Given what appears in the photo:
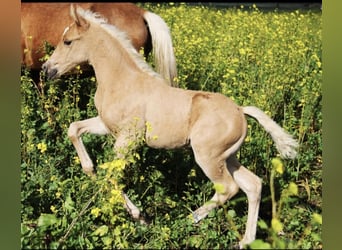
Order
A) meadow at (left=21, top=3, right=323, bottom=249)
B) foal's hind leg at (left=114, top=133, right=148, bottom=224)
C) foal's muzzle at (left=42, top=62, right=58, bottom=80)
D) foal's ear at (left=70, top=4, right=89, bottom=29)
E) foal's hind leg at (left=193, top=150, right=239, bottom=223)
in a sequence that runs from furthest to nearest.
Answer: foal's muzzle at (left=42, top=62, right=58, bottom=80) → foal's ear at (left=70, top=4, right=89, bottom=29) → foal's hind leg at (left=114, top=133, right=148, bottom=224) → foal's hind leg at (left=193, top=150, right=239, bottom=223) → meadow at (left=21, top=3, right=323, bottom=249)

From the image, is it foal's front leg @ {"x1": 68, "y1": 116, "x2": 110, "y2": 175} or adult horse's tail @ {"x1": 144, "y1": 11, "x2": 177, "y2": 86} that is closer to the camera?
foal's front leg @ {"x1": 68, "y1": 116, "x2": 110, "y2": 175}

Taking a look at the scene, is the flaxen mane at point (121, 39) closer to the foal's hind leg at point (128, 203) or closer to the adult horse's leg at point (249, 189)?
the foal's hind leg at point (128, 203)

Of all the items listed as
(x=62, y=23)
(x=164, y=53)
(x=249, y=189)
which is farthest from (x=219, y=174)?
(x=62, y=23)

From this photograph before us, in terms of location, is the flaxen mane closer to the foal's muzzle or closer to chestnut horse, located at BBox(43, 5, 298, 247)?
chestnut horse, located at BBox(43, 5, 298, 247)

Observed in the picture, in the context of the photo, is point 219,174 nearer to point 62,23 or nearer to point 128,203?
point 128,203

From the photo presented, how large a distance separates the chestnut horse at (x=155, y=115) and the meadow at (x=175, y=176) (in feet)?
0.54

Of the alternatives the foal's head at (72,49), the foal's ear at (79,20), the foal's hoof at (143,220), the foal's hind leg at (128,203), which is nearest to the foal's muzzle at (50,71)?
the foal's head at (72,49)

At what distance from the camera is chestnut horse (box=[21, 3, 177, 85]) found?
568 centimetres

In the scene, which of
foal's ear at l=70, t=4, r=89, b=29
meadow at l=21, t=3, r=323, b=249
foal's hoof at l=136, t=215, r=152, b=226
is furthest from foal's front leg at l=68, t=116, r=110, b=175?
foal's ear at l=70, t=4, r=89, b=29

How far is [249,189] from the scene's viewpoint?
12.6ft
